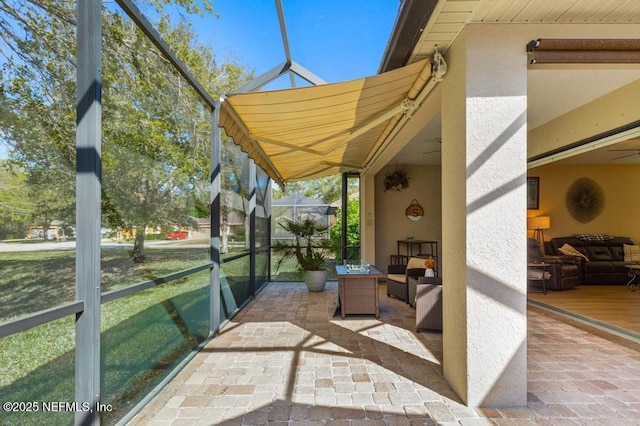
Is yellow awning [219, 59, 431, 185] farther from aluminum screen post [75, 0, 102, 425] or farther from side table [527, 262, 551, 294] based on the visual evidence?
side table [527, 262, 551, 294]

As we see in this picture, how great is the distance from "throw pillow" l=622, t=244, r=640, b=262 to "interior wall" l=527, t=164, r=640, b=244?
33.9 inches

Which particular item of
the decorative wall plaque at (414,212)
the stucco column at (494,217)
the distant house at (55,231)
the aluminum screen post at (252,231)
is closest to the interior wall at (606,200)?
the decorative wall plaque at (414,212)

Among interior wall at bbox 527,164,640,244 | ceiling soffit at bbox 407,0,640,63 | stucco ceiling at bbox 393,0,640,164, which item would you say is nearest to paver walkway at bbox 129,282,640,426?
stucco ceiling at bbox 393,0,640,164

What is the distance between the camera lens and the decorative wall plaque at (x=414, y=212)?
9492 mm

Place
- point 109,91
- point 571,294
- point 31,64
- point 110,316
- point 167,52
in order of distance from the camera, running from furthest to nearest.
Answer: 1. point 571,294
2. point 167,52
3. point 109,91
4. point 110,316
5. point 31,64

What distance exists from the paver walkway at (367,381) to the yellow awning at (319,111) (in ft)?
9.39

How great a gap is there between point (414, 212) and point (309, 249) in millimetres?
3719

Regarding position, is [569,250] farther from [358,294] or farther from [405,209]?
[358,294]

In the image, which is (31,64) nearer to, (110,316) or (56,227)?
(56,227)

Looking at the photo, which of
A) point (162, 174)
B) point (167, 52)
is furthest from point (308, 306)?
point (167, 52)

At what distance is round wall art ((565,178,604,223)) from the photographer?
9.38 metres

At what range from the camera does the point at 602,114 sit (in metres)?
4.94

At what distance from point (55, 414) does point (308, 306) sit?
4617 mm

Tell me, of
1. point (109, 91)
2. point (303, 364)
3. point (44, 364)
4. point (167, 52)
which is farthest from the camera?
point (303, 364)
